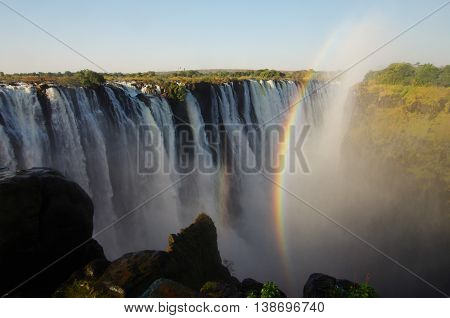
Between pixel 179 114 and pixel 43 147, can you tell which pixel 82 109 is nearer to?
pixel 43 147

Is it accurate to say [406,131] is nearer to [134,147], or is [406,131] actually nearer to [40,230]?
[134,147]

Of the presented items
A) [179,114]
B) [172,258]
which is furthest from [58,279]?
[179,114]

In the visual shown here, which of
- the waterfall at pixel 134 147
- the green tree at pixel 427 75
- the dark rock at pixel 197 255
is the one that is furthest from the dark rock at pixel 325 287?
the green tree at pixel 427 75

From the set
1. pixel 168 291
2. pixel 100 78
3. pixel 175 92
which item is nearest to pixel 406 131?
pixel 175 92

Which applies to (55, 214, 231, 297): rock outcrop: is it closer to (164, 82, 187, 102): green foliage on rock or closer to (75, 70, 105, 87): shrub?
(75, 70, 105, 87): shrub

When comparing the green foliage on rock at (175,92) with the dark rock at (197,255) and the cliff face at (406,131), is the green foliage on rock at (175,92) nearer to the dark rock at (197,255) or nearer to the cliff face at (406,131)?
the dark rock at (197,255)

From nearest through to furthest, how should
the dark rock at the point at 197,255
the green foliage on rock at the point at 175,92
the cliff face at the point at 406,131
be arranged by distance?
the dark rock at the point at 197,255
the green foliage on rock at the point at 175,92
the cliff face at the point at 406,131
